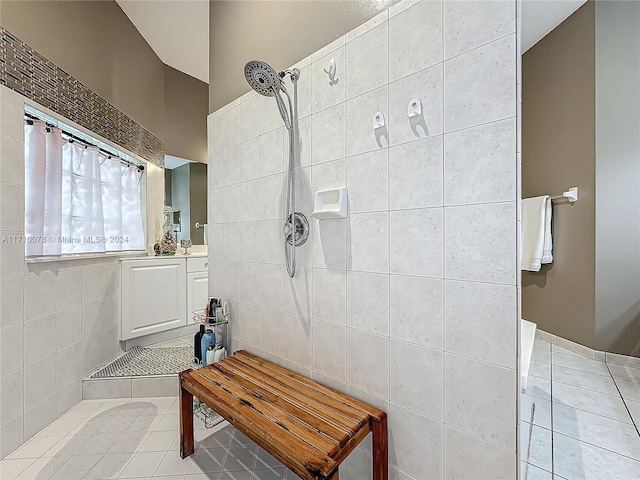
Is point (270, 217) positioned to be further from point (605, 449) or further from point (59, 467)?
point (605, 449)

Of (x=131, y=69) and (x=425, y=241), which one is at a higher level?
(x=131, y=69)

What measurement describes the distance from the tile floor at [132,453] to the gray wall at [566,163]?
2.38 meters

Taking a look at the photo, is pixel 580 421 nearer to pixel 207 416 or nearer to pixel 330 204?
pixel 330 204

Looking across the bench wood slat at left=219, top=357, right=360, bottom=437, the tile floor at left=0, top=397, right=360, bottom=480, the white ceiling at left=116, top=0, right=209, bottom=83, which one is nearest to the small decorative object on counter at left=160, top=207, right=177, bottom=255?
the tile floor at left=0, top=397, right=360, bottom=480

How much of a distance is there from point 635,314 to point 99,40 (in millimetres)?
4892

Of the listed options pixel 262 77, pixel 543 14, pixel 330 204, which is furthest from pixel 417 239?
pixel 543 14

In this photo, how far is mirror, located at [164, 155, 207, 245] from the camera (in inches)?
132

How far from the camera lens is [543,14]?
8.00ft

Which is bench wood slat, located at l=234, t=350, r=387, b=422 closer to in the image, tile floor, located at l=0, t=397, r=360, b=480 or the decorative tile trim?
tile floor, located at l=0, t=397, r=360, b=480

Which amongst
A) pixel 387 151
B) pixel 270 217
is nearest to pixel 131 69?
pixel 270 217

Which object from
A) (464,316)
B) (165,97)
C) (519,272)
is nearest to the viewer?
(519,272)

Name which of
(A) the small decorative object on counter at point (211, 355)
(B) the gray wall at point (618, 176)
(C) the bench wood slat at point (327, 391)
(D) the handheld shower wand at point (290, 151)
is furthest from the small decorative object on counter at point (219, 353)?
(B) the gray wall at point (618, 176)

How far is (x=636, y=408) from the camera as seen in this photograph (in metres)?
1.84

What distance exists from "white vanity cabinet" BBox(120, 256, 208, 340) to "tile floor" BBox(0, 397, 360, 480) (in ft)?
2.55
